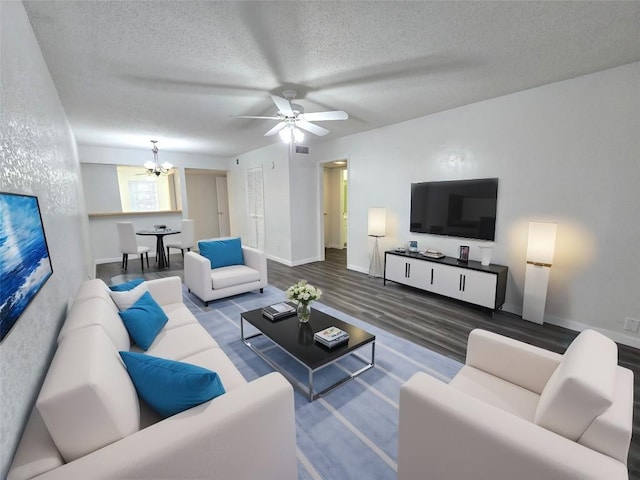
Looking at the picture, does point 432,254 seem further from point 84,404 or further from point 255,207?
point 255,207

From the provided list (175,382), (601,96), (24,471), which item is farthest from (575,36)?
(24,471)

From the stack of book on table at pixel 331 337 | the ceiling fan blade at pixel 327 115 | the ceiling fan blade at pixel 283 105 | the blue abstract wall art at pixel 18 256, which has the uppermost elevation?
the ceiling fan blade at pixel 283 105

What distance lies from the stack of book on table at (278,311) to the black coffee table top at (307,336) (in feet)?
0.11

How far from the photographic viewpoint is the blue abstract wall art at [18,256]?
3.04 ft

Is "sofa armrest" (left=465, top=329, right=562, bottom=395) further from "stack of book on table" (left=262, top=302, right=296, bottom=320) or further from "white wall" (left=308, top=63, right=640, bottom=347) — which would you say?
"white wall" (left=308, top=63, right=640, bottom=347)

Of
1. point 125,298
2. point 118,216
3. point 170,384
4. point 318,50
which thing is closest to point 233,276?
point 125,298

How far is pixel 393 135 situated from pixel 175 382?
421cm

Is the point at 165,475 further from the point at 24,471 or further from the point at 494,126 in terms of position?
the point at 494,126

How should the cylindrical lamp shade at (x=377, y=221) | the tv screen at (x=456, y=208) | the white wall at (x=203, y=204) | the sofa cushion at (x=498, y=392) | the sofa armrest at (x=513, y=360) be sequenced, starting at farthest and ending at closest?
the white wall at (x=203, y=204), the cylindrical lamp shade at (x=377, y=221), the tv screen at (x=456, y=208), the sofa armrest at (x=513, y=360), the sofa cushion at (x=498, y=392)

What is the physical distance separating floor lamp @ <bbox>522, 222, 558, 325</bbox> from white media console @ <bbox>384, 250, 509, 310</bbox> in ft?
0.85

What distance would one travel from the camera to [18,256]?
108 cm

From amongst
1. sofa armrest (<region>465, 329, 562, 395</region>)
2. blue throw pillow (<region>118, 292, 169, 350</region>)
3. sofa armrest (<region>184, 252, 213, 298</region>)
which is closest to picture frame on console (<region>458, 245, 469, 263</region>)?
sofa armrest (<region>465, 329, 562, 395</region>)

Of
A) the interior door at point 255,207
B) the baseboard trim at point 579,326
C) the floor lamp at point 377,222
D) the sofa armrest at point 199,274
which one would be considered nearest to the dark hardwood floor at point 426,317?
the baseboard trim at point 579,326

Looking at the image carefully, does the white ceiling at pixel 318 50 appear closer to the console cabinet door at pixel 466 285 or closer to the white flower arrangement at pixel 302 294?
the white flower arrangement at pixel 302 294
